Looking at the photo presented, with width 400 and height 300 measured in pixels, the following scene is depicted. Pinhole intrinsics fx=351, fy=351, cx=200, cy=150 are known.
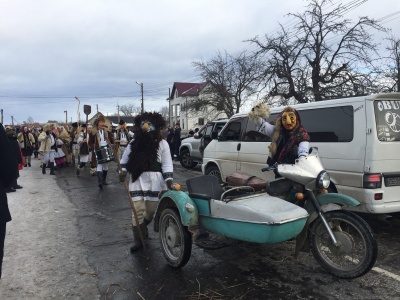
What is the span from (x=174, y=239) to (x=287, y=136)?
77.5 inches

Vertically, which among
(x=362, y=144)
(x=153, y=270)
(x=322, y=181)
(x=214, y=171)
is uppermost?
(x=362, y=144)

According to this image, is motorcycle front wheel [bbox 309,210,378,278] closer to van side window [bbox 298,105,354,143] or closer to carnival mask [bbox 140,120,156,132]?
van side window [bbox 298,105,354,143]

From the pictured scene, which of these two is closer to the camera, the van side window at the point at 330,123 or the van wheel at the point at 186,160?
the van side window at the point at 330,123

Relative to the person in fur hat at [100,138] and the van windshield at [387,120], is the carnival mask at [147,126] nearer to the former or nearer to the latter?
the van windshield at [387,120]

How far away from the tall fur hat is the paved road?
1.63m

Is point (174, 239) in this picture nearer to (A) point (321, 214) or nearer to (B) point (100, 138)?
(A) point (321, 214)

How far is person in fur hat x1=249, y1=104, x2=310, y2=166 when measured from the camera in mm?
4395

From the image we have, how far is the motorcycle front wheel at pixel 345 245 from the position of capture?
332cm

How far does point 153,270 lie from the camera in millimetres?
4012

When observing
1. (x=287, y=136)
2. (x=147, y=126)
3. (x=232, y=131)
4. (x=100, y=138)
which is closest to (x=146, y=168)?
(x=147, y=126)

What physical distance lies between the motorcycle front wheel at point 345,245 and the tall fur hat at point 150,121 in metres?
2.30

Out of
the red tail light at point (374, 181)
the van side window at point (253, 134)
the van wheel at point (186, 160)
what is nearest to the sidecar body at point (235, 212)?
the red tail light at point (374, 181)

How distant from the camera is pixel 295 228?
3.30 m

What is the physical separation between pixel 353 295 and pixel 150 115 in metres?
3.12
